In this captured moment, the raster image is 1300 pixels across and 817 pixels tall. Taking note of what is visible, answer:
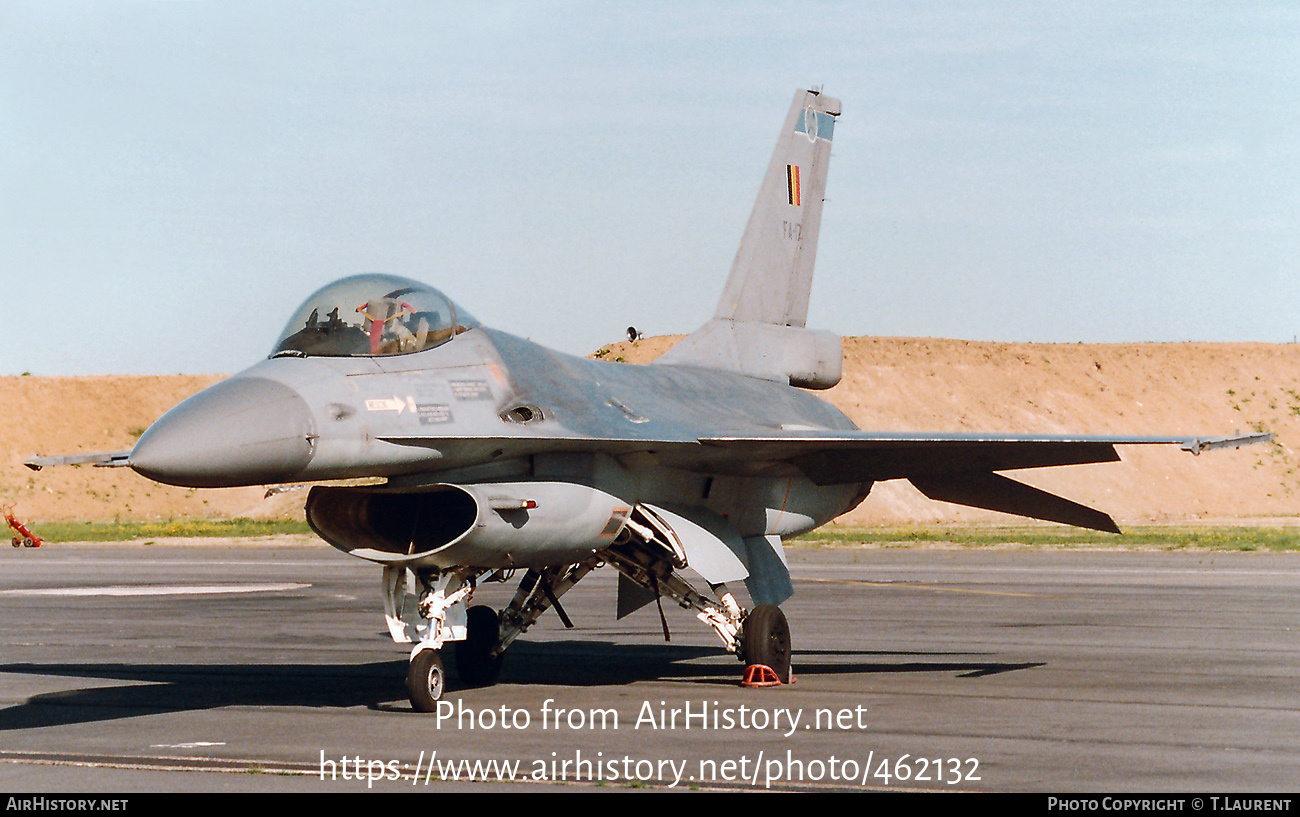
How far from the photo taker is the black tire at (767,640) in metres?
13.6

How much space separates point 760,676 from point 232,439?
5.91 m

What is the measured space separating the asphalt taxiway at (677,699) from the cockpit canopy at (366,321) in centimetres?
Answer: 287

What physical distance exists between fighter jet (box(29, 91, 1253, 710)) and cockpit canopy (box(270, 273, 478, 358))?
0.02 meters

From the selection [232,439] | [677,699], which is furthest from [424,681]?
[232,439]

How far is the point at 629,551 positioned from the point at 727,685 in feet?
5.13

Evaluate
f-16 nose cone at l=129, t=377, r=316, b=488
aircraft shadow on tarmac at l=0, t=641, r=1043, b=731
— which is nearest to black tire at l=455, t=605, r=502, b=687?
aircraft shadow on tarmac at l=0, t=641, r=1043, b=731

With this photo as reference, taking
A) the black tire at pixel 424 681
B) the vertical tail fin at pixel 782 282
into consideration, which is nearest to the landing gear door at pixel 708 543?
the black tire at pixel 424 681

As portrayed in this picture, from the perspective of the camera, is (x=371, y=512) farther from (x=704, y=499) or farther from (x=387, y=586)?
(x=704, y=499)

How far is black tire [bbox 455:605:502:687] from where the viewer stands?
1380cm

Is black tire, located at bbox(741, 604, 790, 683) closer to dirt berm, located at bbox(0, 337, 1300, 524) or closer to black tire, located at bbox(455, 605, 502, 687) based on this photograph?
black tire, located at bbox(455, 605, 502, 687)

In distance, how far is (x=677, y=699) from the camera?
41.2ft

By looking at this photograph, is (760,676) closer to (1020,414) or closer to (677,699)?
(677,699)

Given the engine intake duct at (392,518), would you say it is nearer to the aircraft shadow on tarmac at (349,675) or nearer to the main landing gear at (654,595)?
the main landing gear at (654,595)

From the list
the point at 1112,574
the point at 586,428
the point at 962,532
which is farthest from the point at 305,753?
the point at 962,532
